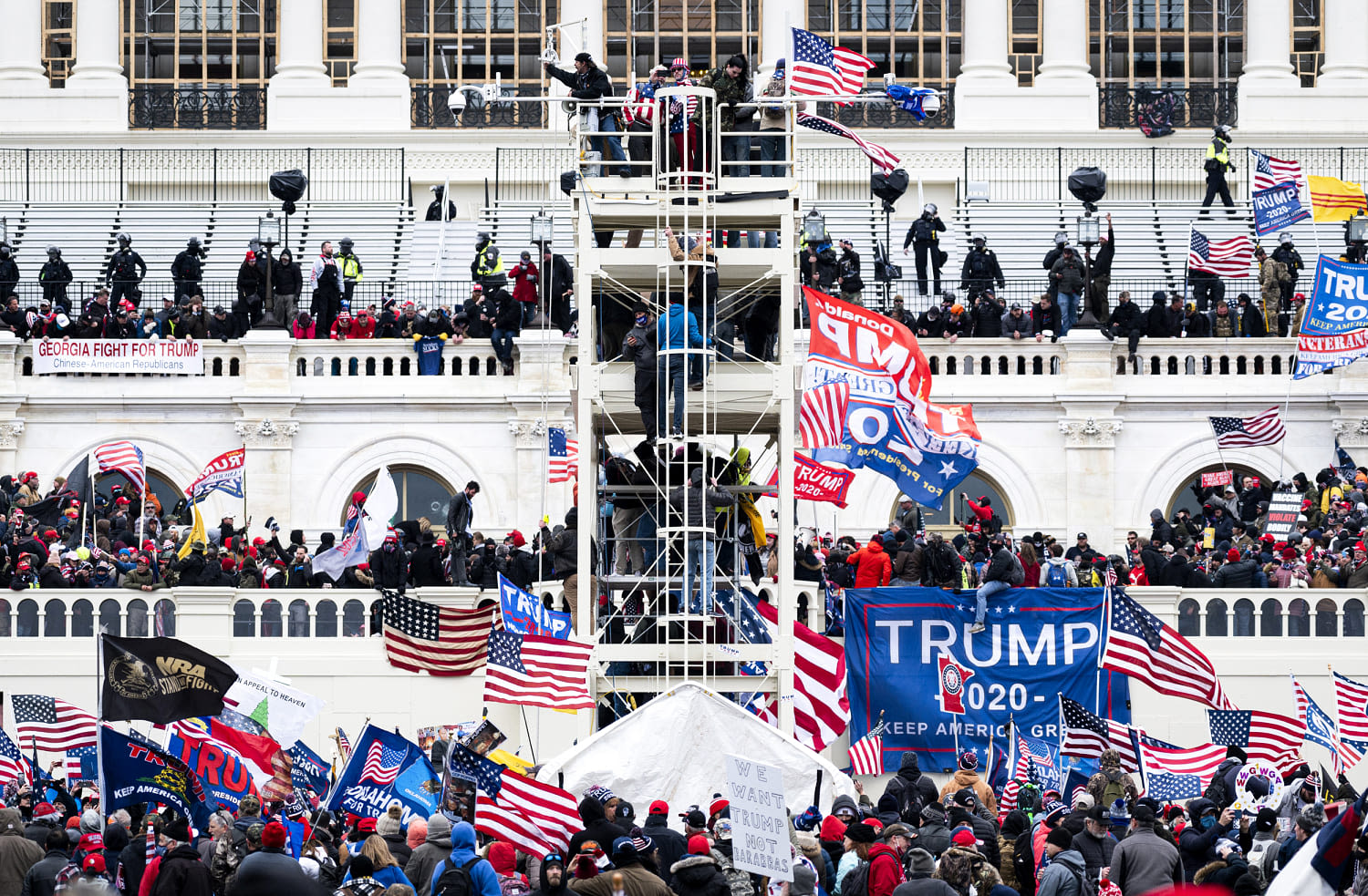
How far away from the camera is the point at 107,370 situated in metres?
39.8

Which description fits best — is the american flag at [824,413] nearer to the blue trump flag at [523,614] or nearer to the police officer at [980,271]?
the blue trump flag at [523,614]

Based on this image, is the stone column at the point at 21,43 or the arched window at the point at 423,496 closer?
the arched window at the point at 423,496

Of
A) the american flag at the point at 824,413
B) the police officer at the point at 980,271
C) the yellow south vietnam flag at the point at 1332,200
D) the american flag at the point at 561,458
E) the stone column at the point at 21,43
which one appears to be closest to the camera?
the american flag at the point at 824,413

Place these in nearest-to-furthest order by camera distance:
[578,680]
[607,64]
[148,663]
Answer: [148,663] < [578,680] < [607,64]

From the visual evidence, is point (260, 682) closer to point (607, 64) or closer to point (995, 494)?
point (995, 494)

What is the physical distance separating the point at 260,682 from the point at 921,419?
10420 mm

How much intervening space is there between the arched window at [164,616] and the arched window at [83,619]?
0.77m

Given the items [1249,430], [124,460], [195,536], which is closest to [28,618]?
[195,536]

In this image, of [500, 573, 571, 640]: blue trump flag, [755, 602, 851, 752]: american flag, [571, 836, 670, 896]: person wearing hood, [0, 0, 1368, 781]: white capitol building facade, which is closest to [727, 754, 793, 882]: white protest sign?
[571, 836, 670, 896]: person wearing hood

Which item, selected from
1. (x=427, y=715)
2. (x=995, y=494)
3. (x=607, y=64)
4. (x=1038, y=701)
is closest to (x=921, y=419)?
(x=1038, y=701)

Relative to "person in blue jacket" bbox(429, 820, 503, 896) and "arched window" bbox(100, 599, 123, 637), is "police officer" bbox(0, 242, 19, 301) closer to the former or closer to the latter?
"arched window" bbox(100, 599, 123, 637)

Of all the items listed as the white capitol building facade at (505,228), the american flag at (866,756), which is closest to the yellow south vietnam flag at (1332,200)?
the white capitol building facade at (505,228)

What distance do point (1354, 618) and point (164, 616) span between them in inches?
560

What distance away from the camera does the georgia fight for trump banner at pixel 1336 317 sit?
120 ft
